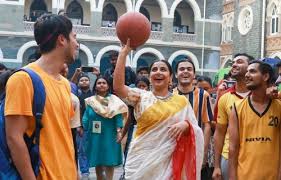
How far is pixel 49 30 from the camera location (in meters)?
2.81

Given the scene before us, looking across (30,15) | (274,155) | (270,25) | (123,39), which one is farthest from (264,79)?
(30,15)

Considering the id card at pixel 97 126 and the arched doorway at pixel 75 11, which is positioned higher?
the arched doorway at pixel 75 11

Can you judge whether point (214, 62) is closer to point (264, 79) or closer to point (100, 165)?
point (100, 165)

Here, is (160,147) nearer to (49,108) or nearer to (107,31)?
(49,108)

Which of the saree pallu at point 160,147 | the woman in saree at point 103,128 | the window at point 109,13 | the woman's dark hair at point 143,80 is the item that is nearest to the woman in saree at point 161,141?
the saree pallu at point 160,147

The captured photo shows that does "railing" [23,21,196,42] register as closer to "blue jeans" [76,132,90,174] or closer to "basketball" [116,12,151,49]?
"blue jeans" [76,132,90,174]

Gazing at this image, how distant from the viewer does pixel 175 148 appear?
4.18 metres

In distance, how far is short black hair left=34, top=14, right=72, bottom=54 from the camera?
9.23 ft

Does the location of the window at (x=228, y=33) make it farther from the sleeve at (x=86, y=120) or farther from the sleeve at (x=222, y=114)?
the sleeve at (x=222, y=114)

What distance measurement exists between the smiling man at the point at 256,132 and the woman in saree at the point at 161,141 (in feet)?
1.01

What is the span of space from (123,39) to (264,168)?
1.52 meters

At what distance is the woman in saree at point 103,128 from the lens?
7.45 metres

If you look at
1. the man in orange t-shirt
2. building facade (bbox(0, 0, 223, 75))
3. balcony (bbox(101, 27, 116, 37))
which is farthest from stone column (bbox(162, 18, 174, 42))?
the man in orange t-shirt

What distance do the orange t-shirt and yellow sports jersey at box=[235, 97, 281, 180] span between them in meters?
1.68
